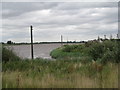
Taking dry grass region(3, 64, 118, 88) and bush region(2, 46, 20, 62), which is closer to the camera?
dry grass region(3, 64, 118, 88)

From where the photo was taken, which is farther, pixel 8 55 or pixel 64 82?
pixel 8 55

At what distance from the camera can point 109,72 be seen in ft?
23.6

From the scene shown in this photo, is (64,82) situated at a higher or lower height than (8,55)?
lower

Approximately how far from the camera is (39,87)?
19.7 feet

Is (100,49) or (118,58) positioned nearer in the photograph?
(118,58)

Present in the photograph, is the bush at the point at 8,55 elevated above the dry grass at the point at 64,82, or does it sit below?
above

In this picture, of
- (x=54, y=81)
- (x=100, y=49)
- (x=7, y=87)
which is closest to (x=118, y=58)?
(x=54, y=81)

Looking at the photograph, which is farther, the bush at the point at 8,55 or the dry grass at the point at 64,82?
the bush at the point at 8,55

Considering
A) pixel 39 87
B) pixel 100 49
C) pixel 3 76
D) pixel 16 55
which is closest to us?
pixel 39 87

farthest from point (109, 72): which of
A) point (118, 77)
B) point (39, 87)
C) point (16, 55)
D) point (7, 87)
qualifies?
point (16, 55)

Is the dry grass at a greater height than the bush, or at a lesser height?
lesser

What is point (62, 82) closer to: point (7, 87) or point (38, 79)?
point (38, 79)

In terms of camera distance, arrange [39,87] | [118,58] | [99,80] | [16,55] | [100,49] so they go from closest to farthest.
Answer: [39,87]
[99,80]
[118,58]
[16,55]
[100,49]

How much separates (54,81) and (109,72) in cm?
175
